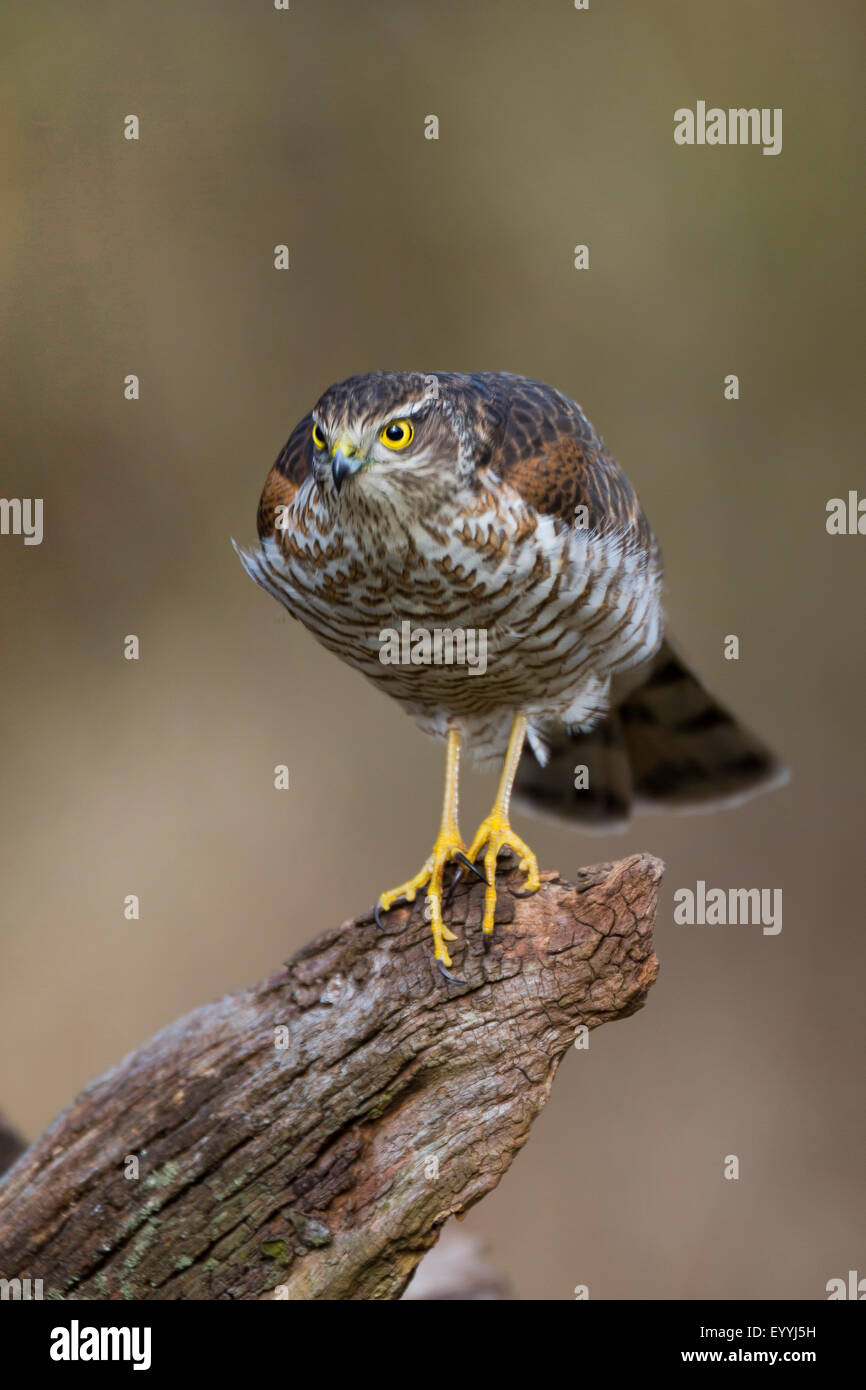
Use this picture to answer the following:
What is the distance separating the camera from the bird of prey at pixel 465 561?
9.01 ft

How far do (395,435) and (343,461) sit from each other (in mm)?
139

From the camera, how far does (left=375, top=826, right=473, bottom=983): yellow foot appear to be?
2.83m

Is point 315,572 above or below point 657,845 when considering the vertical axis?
above

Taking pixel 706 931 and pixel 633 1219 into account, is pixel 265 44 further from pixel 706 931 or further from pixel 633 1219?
pixel 633 1219

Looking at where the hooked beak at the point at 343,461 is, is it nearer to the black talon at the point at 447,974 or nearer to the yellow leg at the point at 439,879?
the yellow leg at the point at 439,879

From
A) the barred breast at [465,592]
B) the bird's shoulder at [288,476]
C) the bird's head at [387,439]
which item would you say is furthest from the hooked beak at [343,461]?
the bird's shoulder at [288,476]

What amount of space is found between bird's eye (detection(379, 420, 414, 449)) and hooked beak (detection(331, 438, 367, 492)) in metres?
0.08

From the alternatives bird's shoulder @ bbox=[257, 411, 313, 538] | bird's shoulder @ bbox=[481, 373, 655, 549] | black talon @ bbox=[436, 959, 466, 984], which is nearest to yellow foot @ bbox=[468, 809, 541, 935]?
black talon @ bbox=[436, 959, 466, 984]

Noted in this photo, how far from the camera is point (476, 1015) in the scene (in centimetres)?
266

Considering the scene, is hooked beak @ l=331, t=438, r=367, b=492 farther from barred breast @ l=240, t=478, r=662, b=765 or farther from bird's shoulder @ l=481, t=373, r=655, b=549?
bird's shoulder @ l=481, t=373, r=655, b=549

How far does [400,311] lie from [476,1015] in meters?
4.54

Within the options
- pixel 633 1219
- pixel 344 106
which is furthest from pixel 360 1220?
pixel 344 106

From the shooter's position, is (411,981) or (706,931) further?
(706,931)

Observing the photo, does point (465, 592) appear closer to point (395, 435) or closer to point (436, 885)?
point (395, 435)
